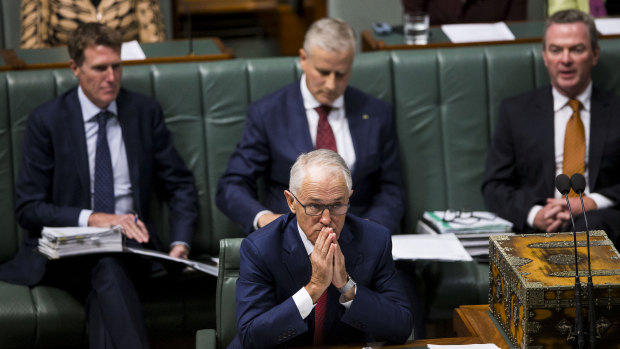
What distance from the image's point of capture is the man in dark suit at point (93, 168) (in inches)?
139

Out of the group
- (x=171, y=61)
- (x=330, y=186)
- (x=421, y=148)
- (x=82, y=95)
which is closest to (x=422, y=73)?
(x=421, y=148)

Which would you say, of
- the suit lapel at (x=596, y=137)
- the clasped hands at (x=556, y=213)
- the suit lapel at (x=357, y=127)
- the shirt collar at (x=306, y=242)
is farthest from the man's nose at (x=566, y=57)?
the shirt collar at (x=306, y=242)

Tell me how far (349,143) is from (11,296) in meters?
1.43

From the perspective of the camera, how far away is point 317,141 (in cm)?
369

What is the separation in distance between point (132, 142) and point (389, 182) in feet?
3.46

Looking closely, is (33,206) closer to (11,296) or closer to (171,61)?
(11,296)

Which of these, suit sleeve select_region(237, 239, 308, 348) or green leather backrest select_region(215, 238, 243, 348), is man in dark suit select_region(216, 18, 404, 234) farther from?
suit sleeve select_region(237, 239, 308, 348)

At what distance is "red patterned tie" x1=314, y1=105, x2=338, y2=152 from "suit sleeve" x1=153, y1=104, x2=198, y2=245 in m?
0.58

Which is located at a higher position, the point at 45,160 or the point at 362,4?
the point at 362,4

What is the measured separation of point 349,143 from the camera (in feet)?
12.2

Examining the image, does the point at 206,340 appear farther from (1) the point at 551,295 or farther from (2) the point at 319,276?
(1) the point at 551,295

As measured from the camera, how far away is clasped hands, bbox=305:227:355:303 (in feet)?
7.79

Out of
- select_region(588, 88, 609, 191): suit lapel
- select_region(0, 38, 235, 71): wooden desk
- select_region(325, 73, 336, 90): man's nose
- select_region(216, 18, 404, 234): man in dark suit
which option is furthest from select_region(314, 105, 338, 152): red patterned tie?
select_region(588, 88, 609, 191): suit lapel

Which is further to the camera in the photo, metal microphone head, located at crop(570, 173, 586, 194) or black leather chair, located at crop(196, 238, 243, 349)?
black leather chair, located at crop(196, 238, 243, 349)
